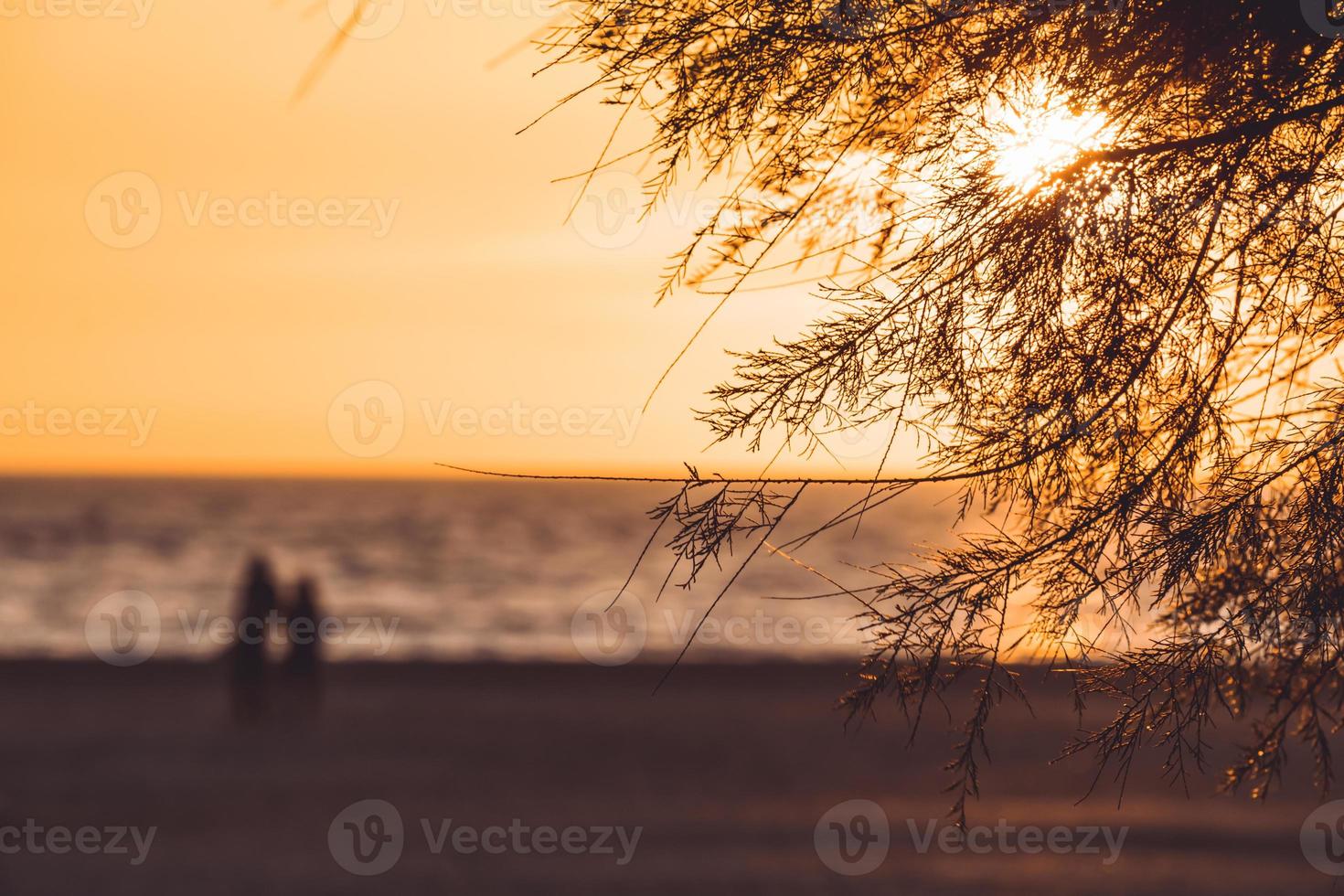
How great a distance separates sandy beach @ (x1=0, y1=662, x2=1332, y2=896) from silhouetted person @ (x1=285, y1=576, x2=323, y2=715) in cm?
46

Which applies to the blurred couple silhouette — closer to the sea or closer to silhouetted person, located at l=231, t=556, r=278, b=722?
silhouetted person, located at l=231, t=556, r=278, b=722

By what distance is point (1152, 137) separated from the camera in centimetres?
345

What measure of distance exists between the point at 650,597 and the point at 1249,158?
38338 millimetres

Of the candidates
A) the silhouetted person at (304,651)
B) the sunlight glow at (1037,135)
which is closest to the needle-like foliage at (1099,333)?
the sunlight glow at (1037,135)

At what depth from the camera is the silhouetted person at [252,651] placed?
15820 mm

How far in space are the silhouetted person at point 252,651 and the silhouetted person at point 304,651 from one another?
0.36 m

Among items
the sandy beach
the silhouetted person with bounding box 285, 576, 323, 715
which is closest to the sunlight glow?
the sandy beach

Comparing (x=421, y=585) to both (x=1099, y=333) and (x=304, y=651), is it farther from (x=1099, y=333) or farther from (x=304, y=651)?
(x=1099, y=333)

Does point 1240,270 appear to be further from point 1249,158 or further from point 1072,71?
point 1072,71

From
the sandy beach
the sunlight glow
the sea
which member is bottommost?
the sandy beach

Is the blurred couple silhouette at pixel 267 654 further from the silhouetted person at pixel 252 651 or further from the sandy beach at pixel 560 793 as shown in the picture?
the sandy beach at pixel 560 793

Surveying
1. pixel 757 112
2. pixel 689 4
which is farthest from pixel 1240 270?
pixel 689 4

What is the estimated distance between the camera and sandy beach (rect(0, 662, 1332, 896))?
10.1 meters

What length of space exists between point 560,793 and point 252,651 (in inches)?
211
